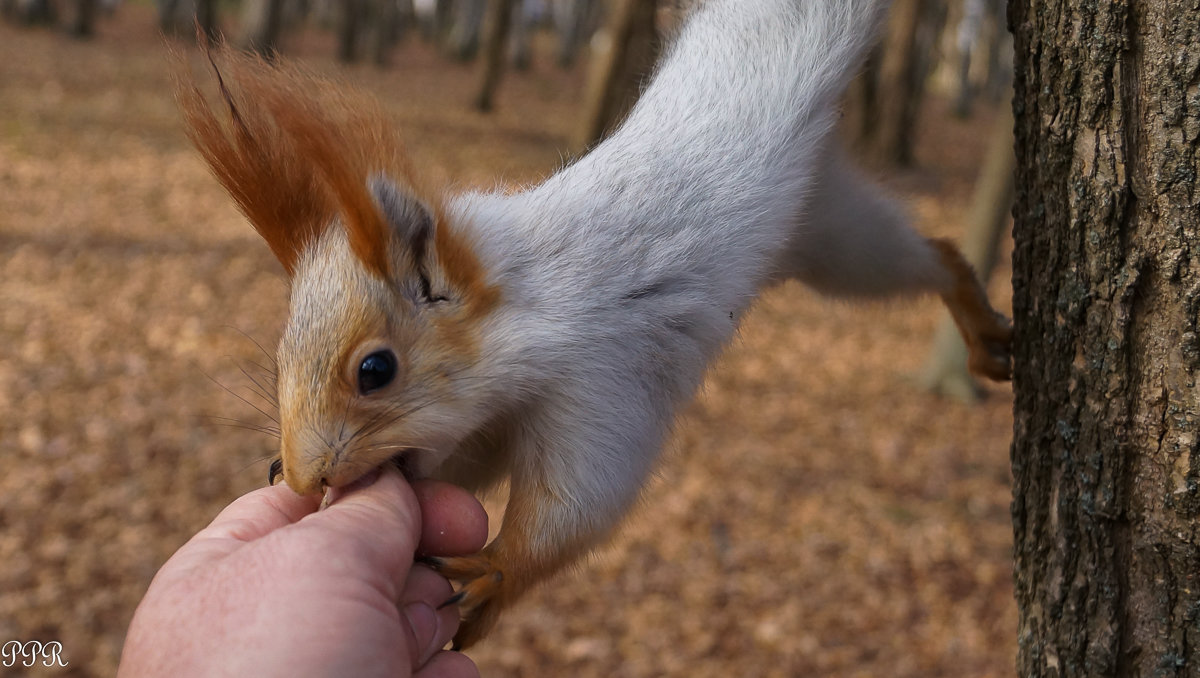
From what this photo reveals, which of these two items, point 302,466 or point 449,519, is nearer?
point 302,466

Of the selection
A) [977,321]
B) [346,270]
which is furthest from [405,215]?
[977,321]

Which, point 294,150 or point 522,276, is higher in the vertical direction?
point 294,150

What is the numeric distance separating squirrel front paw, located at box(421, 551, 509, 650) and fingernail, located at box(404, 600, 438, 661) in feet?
0.10

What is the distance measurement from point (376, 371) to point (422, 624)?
0.42m

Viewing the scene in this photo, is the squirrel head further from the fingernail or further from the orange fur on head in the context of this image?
the fingernail

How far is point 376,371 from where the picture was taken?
1.38 metres

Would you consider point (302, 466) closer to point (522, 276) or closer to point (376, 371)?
point (376, 371)

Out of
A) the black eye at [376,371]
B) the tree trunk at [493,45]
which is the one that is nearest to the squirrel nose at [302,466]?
the black eye at [376,371]

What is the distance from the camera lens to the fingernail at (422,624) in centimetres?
144

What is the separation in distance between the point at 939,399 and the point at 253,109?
588 centimetres

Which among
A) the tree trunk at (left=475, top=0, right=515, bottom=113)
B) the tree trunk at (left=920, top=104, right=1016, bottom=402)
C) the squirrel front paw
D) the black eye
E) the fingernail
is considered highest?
Answer: the tree trunk at (left=475, top=0, right=515, bottom=113)

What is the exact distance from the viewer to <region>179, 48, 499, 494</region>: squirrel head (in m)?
1.35

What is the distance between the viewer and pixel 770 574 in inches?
180

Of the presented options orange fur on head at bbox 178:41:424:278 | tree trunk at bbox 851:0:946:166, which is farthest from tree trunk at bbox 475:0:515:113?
orange fur on head at bbox 178:41:424:278
